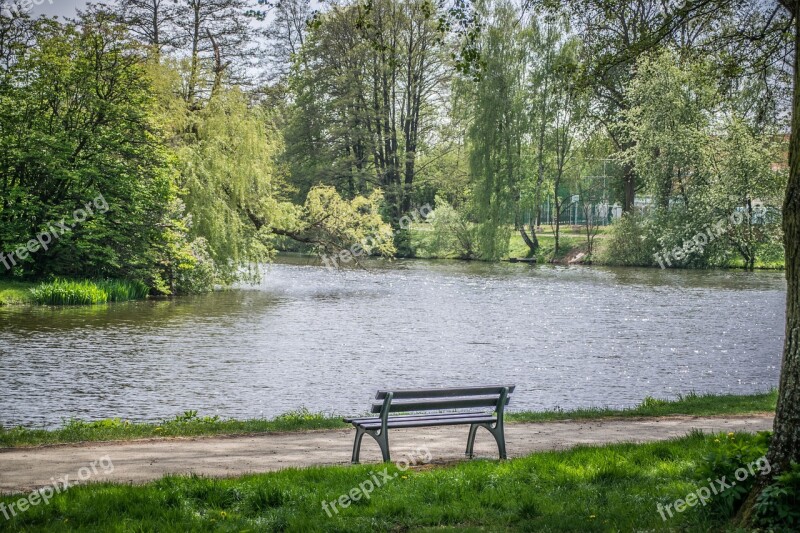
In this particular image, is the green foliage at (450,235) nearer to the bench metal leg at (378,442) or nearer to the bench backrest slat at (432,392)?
the bench backrest slat at (432,392)

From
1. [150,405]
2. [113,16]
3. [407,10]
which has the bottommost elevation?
[150,405]

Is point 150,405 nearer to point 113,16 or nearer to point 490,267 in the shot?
point 113,16

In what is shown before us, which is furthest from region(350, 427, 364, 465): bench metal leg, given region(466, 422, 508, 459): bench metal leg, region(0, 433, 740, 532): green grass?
region(466, 422, 508, 459): bench metal leg

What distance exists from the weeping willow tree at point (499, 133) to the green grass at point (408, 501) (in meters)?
52.3

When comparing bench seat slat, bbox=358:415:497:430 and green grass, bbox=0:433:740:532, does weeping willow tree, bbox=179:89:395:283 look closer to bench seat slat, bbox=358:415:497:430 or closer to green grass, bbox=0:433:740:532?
bench seat slat, bbox=358:415:497:430

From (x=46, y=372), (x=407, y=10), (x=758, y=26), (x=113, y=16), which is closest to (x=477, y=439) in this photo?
(x=758, y=26)

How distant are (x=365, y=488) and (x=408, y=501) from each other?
1.83 feet

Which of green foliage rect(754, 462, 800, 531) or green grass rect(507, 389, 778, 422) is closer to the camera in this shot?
green foliage rect(754, 462, 800, 531)

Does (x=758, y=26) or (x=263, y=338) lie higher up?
(x=758, y=26)

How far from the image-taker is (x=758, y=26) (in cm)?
1516

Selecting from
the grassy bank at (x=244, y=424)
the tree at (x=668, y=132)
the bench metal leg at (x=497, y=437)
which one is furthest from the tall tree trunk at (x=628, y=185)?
the bench metal leg at (x=497, y=437)

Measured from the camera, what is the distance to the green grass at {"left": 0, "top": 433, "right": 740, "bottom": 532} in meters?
6.63

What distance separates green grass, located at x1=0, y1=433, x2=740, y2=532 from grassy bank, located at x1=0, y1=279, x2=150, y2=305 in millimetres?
24451

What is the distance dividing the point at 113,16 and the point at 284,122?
120 ft
